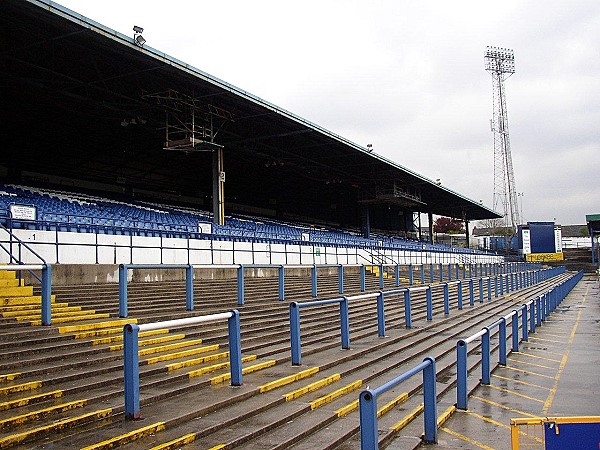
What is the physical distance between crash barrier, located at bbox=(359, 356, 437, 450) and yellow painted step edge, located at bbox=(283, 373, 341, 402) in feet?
5.36

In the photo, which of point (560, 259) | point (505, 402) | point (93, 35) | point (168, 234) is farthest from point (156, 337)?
point (560, 259)

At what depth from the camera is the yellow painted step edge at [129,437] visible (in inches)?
186

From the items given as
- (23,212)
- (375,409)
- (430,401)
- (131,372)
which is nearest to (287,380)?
(430,401)

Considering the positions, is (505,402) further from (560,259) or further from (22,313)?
(560,259)

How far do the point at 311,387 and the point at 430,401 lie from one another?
1847 mm

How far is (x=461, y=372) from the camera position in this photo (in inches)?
283

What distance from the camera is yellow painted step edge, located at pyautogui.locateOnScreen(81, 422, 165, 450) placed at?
15.5 feet

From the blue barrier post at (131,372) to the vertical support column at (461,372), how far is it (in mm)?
3787

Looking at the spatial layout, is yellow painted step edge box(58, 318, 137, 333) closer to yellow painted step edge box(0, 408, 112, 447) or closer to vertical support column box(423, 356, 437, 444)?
yellow painted step edge box(0, 408, 112, 447)

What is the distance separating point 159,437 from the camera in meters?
5.13

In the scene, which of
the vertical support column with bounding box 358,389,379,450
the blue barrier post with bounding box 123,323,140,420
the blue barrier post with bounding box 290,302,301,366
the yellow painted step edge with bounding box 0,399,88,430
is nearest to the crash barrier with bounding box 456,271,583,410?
the blue barrier post with bounding box 290,302,301,366

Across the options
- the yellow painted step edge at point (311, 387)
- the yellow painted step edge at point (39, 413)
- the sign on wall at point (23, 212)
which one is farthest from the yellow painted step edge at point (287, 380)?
the sign on wall at point (23, 212)

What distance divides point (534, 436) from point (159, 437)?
3.06m

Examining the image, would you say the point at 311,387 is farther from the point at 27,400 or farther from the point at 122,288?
the point at 122,288
